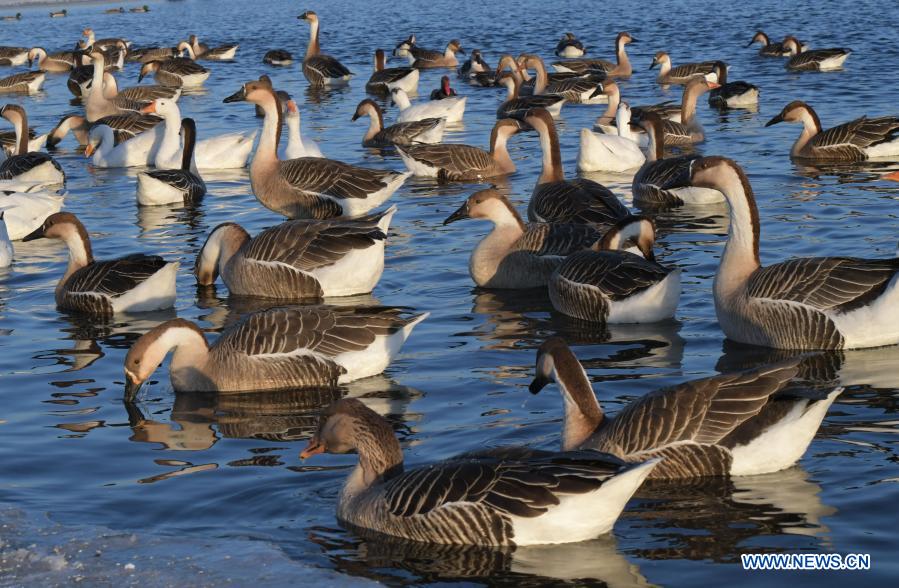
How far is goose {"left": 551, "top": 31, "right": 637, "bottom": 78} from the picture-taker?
1254 inches

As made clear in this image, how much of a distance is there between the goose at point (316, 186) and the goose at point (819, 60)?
15.6 m

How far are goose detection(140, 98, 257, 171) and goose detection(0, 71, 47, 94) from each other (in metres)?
13.1

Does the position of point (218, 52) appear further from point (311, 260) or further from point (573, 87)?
→ point (311, 260)

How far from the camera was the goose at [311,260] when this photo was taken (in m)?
13.6

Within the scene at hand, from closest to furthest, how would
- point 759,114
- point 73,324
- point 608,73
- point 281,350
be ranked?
point 281,350 < point 73,324 < point 759,114 < point 608,73

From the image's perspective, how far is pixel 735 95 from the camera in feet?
86.2

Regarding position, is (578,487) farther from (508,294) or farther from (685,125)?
(685,125)

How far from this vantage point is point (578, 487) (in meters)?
7.08

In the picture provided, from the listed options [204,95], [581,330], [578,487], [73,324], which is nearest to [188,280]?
[73,324]

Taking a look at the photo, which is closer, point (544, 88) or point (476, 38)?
point (544, 88)

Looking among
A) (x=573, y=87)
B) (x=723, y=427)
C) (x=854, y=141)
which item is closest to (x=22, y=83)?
(x=573, y=87)

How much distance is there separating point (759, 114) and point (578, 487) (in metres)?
19.8

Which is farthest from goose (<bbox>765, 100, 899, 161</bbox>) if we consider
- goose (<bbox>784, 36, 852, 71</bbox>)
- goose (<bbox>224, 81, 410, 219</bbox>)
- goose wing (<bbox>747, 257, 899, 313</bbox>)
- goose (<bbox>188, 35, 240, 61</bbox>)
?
goose (<bbox>188, 35, 240, 61</bbox>)

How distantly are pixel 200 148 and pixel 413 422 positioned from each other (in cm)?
1332
